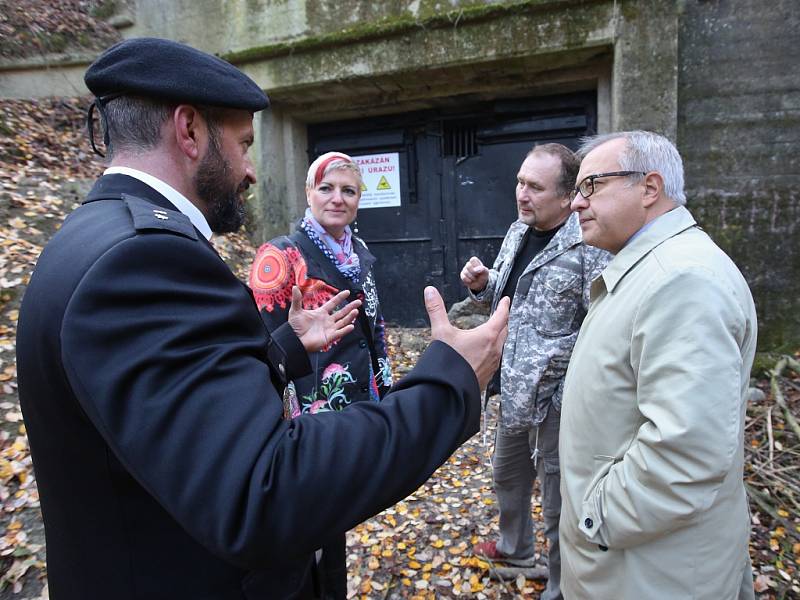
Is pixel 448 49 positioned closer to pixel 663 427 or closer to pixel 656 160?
pixel 656 160

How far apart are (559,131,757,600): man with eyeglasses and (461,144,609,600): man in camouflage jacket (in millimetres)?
525

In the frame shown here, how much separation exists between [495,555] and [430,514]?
0.65m

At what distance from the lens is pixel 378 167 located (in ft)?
22.2

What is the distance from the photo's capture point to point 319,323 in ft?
6.26

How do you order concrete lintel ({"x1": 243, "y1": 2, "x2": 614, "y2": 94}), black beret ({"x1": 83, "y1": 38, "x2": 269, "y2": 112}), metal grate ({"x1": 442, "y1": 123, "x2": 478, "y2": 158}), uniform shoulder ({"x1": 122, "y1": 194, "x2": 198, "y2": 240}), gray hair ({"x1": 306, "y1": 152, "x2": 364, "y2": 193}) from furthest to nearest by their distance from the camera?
metal grate ({"x1": 442, "y1": 123, "x2": 478, "y2": 158})
concrete lintel ({"x1": 243, "y1": 2, "x2": 614, "y2": 94})
gray hair ({"x1": 306, "y1": 152, "x2": 364, "y2": 193})
black beret ({"x1": 83, "y1": 38, "x2": 269, "y2": 112})
uniform shoulder ({"x1": 122, "y1": 194, "x2": 198, "y2": 240})

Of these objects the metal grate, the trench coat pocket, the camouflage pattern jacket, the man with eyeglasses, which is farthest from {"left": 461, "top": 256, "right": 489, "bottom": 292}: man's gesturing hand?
the metal grate

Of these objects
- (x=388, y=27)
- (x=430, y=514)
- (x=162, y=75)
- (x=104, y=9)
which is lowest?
(x=430, y=514)

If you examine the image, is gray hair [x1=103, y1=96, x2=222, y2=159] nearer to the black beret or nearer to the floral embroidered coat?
the black beret

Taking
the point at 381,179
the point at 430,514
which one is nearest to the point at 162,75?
the point at 430,514

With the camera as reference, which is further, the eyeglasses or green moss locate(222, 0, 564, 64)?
green moss locate(222, 0, 564, 64)

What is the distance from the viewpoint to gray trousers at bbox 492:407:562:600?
2418mm

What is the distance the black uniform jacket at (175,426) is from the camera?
29.1 inches

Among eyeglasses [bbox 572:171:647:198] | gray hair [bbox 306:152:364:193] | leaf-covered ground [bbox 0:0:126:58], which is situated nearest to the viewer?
eyeglasses [bbox 572:171:647:198]

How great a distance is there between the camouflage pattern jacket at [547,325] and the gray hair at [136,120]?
5.89 feet
